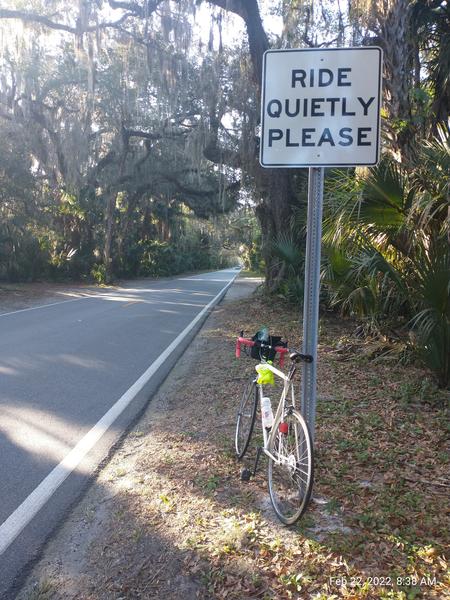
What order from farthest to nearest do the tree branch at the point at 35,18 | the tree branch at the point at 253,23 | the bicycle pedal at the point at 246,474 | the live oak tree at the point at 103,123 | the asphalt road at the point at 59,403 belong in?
the live oak tree at the point at 103,123, the tree branch at the point at 35,18, the tree branch at the point at 253,23, the bicycle pedal at the point at 246,474, the asphalt road at the point at 59,403

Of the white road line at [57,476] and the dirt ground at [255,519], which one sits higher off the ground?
the dirt ground at [255,519]

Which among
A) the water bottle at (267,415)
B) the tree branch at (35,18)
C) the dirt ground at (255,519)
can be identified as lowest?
the dirt ground at (255,519)

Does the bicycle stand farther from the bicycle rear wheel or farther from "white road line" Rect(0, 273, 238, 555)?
"white road line" Rect(0, 273, 238, 555)

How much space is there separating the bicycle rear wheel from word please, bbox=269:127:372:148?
6.26 ft

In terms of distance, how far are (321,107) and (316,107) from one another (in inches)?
1.3

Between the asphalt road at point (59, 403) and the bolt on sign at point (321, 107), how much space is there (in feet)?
9.44

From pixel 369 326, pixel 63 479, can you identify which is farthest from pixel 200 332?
pixel 63 479

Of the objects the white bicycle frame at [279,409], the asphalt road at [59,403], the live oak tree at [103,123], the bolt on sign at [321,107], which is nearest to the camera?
the bolt on sign at [321,107]

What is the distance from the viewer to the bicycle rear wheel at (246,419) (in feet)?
15.0

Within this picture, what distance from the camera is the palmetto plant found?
19.2ft

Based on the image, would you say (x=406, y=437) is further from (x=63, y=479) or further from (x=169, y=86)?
(x=169, y=86)

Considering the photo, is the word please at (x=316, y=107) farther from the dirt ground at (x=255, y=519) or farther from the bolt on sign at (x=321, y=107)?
the dirt ground at (x=255, y=519)

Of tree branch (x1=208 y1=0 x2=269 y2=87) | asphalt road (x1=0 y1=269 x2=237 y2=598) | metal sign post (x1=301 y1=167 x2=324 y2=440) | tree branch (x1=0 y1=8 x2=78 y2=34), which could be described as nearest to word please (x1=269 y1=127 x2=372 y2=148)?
metal sign post (x1=301 y1=167 x2=324 y2=440)

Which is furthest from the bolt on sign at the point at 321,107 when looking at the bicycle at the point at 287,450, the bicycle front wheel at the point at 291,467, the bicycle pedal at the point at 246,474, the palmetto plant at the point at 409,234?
the palmetto plant at the point at 409,234
